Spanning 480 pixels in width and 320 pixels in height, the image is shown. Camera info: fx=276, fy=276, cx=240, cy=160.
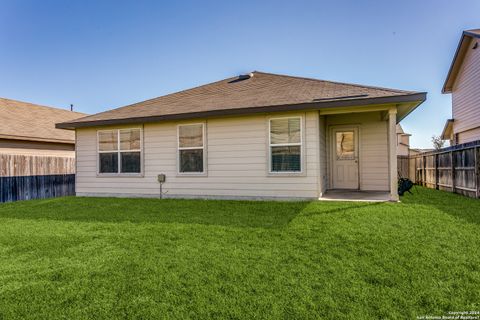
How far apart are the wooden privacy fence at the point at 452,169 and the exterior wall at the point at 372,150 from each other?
80.4 inches

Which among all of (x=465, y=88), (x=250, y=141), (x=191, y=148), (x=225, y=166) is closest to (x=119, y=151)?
A: (x=191, y=148)

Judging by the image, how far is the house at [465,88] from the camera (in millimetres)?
11297

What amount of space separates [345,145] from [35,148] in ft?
38.5

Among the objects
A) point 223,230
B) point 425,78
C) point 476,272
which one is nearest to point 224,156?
point 223,230

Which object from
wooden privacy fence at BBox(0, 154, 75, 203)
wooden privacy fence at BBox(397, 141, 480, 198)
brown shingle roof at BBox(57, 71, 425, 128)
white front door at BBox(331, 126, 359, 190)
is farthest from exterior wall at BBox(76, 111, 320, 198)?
wooden privacy fence at BBox(397, 141, 480, 198)

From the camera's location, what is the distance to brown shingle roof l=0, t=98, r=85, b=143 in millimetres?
10391

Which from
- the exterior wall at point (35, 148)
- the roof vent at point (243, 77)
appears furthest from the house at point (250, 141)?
the exterior wall at point (35, 148)

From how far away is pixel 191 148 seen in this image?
7.98 m

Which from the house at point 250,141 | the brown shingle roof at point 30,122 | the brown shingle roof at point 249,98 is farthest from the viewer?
the brown shingle roof at point 30,122

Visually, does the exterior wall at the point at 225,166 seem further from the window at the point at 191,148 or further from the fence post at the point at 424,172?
the fence post at the point at 424,172

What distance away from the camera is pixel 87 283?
104 inches

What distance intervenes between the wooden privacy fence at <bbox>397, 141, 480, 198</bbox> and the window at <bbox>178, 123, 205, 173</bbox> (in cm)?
735

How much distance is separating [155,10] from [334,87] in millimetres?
7137

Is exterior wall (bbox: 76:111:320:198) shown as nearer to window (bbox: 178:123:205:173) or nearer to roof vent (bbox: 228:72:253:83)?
window (bbox: 178:123:205:173)
